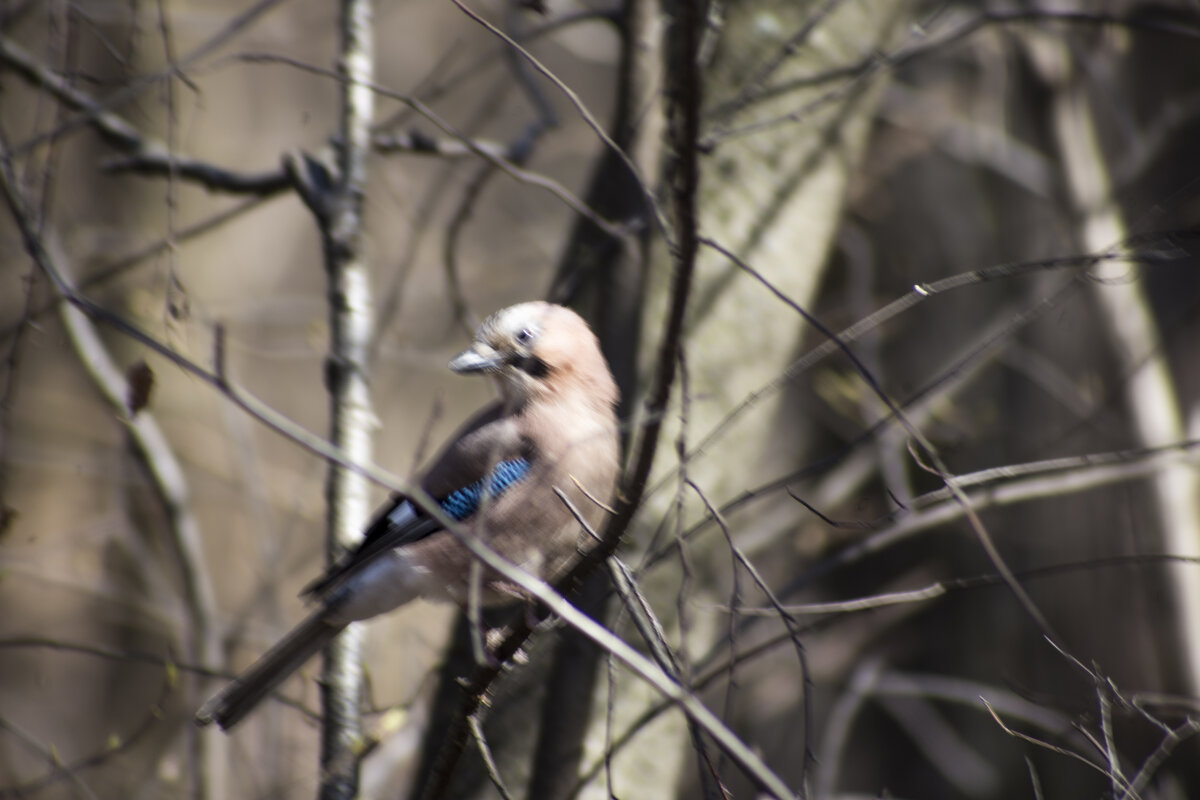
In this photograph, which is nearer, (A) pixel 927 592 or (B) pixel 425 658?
(A) pixel 927 592

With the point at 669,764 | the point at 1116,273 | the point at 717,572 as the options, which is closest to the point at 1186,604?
the point at 1116,273

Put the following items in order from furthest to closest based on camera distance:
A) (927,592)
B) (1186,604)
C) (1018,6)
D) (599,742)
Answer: (1018,6), (1186,604), (599,742), (927,592)

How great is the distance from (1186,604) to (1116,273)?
1717 millimetres

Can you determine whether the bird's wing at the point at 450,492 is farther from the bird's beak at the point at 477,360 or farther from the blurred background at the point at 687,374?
the blurred background at the point at 687,374

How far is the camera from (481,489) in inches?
118

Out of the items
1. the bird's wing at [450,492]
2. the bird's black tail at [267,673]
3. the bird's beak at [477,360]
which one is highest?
the bird's beak at [477,360]

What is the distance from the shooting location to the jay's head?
3045mm

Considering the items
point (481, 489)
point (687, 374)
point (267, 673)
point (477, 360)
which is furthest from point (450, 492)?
point (687, 374)

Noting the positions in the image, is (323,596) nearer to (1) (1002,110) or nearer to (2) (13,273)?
(2) (13,273)

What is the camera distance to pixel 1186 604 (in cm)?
426

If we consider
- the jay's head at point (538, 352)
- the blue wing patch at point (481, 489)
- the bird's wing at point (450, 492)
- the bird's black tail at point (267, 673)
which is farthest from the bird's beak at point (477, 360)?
the bird's black tail at point (267, 673)

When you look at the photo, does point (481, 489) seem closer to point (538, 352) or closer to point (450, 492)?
point (450, 492)

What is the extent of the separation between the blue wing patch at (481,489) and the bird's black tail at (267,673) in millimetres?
500

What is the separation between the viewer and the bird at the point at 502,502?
9.55ft
